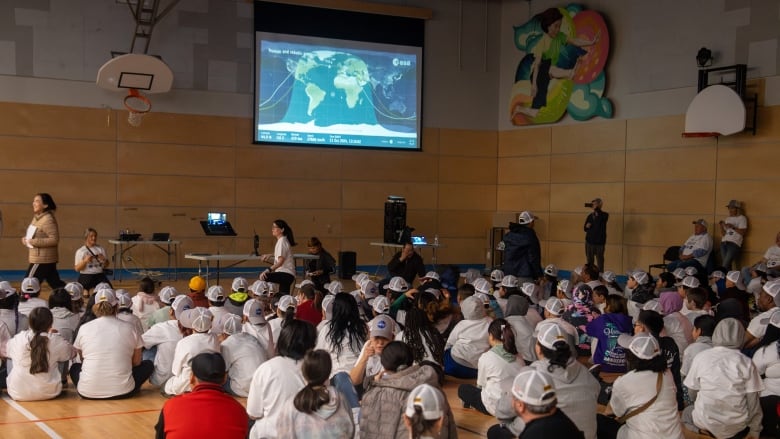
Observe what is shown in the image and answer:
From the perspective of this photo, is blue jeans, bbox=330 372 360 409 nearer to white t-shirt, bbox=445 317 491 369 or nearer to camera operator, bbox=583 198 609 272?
white t-shirt, bbox=445 317 491 369

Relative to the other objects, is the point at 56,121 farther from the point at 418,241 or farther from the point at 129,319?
the point at 129,319

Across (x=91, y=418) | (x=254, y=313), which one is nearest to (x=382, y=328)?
(x=254, y=313)

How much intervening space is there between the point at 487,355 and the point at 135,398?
3.34m

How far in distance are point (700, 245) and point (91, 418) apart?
502 inches

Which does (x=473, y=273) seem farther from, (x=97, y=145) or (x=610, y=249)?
(x=97, y=145)

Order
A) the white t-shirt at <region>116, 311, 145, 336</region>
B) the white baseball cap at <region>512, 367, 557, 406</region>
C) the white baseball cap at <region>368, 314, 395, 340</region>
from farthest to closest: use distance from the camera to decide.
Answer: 1. the white t-shirt at <region>116, 311, 145, 336</region>
2. the white baseball cap at <region>368, 314, 395, 340</region>
3. the white baseball cap at <region>512, 367, 557, 406</region>

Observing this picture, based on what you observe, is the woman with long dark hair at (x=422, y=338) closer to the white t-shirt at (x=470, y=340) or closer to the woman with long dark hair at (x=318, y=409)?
the white t-shirt at (x=470, y=340)

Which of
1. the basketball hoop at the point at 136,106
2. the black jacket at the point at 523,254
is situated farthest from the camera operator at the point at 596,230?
the basketball hoop at the point at 136,106

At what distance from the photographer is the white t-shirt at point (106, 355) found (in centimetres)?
725

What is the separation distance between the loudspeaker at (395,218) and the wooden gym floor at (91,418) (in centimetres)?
1154

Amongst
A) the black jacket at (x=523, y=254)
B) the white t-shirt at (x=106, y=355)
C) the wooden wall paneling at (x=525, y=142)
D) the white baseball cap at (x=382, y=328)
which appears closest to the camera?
the white baseball cap at (x=382, y=328)

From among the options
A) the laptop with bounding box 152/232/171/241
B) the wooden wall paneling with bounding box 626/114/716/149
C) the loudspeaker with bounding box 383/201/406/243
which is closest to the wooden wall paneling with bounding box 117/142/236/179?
the laptop with bounding box 152/232/171/241

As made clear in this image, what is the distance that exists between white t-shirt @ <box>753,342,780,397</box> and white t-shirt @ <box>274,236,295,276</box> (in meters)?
7.13

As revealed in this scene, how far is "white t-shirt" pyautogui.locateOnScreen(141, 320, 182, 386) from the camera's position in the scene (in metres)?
7.78
